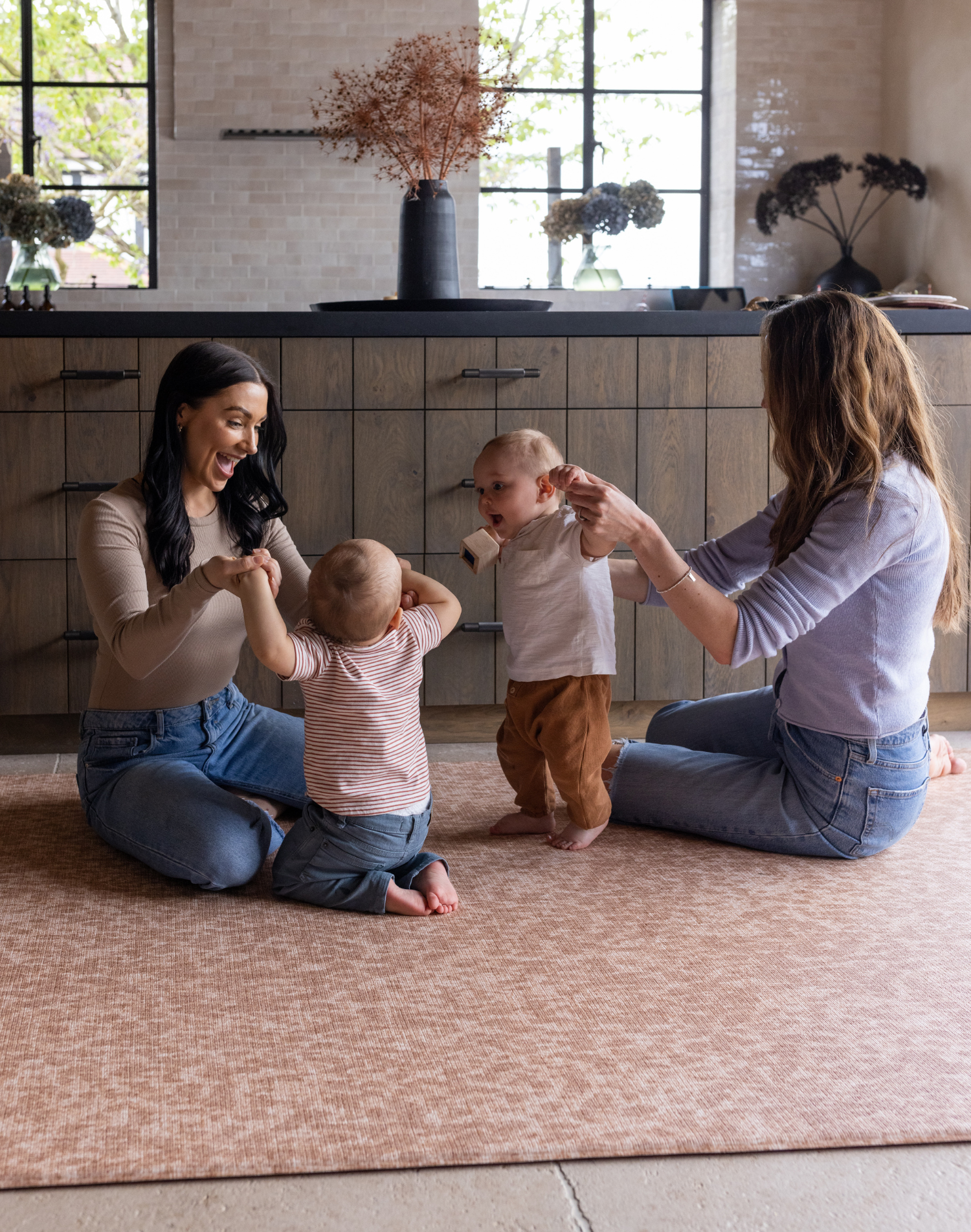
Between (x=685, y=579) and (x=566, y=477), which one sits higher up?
(x=566, y=477)

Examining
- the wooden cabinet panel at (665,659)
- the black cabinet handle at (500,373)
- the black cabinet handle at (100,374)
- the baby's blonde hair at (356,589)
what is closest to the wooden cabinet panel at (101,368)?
the black cabinet handle at (100,374)

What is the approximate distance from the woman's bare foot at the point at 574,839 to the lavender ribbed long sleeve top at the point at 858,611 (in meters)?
0.44

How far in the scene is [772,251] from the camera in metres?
5.58

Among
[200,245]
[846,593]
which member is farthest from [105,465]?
[200,245]

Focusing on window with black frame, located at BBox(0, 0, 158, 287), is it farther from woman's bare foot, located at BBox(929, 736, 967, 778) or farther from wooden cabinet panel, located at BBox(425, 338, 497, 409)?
woman's bare foot, located at BBox(929, 736, 967, 778)

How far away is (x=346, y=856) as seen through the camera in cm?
198

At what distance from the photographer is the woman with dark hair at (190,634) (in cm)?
204

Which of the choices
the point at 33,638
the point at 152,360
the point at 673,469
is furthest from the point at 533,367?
the point at 33,638

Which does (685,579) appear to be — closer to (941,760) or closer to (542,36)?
(941,760)

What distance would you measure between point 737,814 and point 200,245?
4107 millimetres

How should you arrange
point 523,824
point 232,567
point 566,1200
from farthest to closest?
point 523,824, point 232,567, point 566,1200

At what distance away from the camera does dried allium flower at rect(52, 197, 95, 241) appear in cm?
468

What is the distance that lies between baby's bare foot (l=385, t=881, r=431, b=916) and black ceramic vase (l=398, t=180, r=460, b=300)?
1.93 metres

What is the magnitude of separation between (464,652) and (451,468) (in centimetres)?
49
